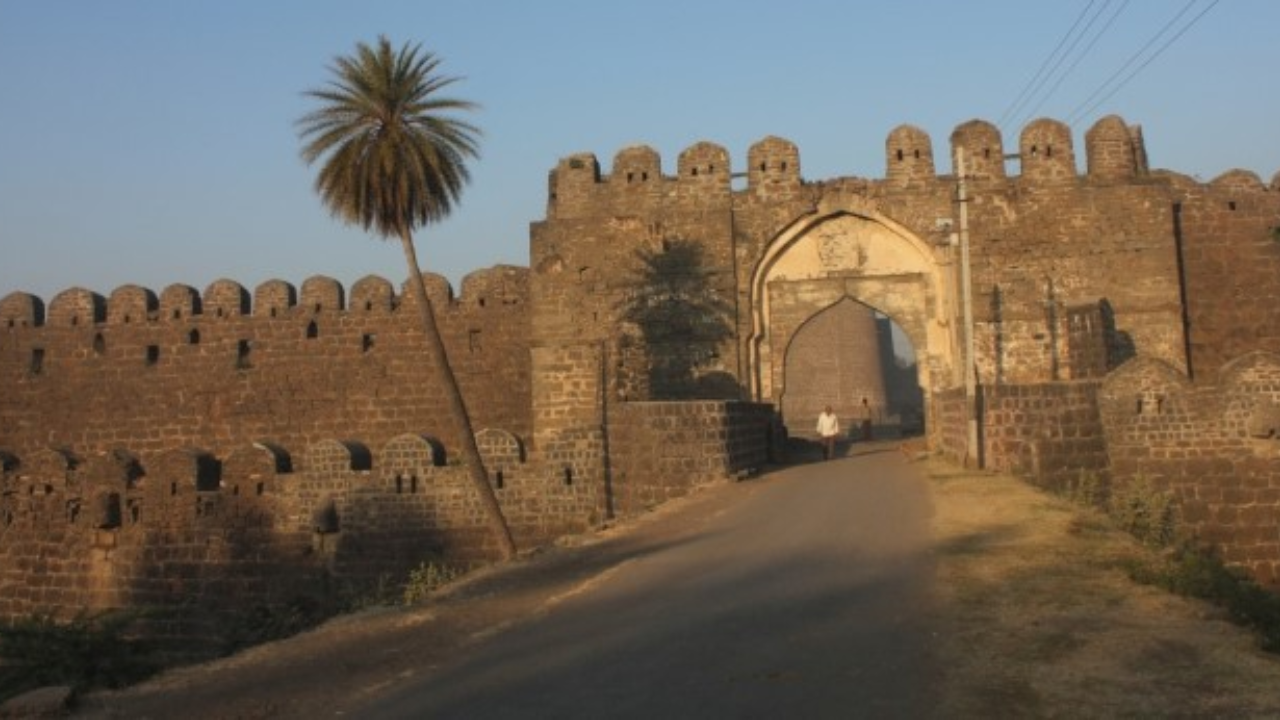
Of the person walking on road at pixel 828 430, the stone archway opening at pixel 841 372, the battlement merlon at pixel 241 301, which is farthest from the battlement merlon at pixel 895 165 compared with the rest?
the stone archway opening at pixel 841 372

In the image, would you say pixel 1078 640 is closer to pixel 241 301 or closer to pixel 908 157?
pixel 908 157

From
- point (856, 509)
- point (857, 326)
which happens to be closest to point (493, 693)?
point (856, 509)

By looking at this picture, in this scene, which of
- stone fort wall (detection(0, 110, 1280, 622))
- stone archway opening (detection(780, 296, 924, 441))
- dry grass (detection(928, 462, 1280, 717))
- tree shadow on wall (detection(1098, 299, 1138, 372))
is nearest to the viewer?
dry grass (detection(928, 462, 1280, 717))

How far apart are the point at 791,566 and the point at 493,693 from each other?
3.43 metres

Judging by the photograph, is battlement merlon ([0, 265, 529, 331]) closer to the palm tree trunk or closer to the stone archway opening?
the palm tree trunk

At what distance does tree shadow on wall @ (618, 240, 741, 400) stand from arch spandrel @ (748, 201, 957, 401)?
67cm

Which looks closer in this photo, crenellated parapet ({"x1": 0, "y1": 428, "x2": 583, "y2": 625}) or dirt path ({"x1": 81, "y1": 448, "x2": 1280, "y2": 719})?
dirt path ({"x1": 81, "y1": 448, "x2": 1280, "y2": 719})

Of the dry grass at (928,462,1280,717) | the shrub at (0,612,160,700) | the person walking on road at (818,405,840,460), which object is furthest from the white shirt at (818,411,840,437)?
A: the shrub at (0,612,160,700)

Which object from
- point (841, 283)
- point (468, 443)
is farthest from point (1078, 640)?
point (841, 283)

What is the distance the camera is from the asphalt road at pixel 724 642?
5.08 meters

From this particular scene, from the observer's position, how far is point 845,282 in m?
19.3

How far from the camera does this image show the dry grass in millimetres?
4762

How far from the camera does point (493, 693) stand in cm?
548

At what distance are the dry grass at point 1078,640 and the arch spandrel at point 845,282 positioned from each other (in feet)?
32.9
